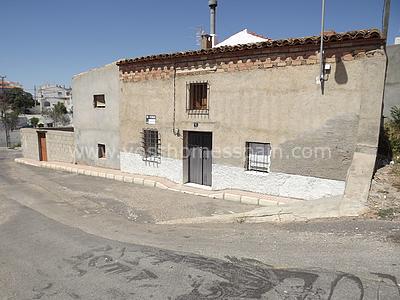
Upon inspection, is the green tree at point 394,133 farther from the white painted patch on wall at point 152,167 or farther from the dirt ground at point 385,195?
the white painted patch on wall at point 152,167

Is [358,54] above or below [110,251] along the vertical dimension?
above

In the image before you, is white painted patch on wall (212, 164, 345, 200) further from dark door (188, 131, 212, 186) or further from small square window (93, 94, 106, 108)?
small square window (93, 94, 106, 108)

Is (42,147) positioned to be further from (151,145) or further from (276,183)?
(276,183)

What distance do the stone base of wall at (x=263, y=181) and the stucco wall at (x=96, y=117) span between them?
3.30 meters

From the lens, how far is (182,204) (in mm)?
8883

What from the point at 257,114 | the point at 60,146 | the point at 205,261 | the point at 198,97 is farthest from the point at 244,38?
the point at 60,146

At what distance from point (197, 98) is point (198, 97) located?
2.1 inches

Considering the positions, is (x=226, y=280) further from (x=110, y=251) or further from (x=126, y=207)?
(x=126, y=207)

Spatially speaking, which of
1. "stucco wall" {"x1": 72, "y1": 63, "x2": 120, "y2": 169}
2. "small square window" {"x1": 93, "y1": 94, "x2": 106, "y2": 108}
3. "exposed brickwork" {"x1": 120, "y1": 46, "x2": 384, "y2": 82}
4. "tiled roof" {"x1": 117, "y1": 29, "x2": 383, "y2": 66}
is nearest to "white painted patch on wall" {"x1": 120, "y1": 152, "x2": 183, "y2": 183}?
"stucco wall" {"x1": 72, "y1": 63, "x2": 120, "y2": 169}

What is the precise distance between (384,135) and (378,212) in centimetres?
445

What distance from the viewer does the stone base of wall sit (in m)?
7.89

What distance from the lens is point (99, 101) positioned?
14.9 meters

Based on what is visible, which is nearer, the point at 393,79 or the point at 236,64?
the point at 236,64

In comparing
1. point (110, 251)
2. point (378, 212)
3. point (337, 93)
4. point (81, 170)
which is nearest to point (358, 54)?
point (337, 93)
